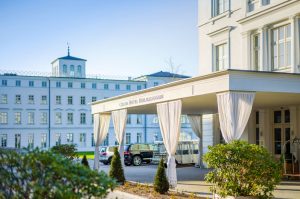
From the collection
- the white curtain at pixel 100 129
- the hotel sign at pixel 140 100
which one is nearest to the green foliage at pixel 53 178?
the hotel sign at pixel 140 100

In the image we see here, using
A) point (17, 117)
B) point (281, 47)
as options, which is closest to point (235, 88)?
point (281, 47)

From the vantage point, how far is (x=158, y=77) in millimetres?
75188

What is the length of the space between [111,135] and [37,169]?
6867 cm

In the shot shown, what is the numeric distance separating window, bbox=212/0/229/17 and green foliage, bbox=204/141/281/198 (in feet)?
43.0

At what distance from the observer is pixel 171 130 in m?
18.2

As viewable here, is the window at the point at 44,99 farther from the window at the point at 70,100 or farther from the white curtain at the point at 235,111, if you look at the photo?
the white curtain at the point at 235,111

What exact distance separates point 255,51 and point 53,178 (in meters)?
Answer: 17.3

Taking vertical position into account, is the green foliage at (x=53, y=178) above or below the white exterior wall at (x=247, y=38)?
below

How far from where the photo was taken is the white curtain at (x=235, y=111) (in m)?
15.6

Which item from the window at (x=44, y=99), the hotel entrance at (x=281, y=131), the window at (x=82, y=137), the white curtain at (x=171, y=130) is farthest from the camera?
the window at (x=82, y=137)

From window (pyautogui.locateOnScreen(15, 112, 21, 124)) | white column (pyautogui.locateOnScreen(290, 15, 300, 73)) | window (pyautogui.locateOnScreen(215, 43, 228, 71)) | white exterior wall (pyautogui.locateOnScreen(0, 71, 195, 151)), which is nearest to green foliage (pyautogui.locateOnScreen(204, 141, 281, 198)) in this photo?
white column (pyautogui.locateOnScreen(290, 15, 300, 73))

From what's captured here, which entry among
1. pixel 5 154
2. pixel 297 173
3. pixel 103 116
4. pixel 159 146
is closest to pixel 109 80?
pixel 159 146

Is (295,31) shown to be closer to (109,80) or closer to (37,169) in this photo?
(37,169)

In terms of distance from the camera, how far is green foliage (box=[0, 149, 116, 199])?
7.38 m
